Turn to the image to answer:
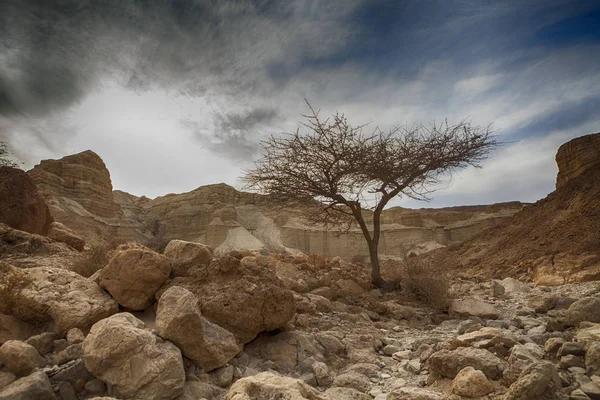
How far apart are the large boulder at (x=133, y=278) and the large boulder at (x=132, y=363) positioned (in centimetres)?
101

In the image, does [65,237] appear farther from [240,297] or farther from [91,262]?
[240,297]

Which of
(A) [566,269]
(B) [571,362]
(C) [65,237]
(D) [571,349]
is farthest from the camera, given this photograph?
(A) [566,269]

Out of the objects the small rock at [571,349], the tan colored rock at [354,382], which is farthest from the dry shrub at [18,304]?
the small rock at [571,349]

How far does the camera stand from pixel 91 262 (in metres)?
5.20

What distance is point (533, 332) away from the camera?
4461 mm

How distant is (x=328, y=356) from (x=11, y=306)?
332 centimetres

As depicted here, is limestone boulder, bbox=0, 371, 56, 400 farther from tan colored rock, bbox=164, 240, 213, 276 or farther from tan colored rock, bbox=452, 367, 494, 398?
tan colored rock, bbox=452, 367, 494, 398

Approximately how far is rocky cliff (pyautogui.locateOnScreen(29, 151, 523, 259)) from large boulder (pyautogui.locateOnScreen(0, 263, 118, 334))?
83.4 feet

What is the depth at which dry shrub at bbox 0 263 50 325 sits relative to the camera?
11.2 ft

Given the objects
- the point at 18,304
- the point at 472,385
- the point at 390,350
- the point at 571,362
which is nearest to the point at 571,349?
the point at 571,362

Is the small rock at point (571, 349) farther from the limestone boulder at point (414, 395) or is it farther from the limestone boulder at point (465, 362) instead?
the limestone boulder at point (414, 395)

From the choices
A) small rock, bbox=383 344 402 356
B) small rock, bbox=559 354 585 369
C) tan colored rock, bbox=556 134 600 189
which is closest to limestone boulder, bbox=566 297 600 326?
small rock, bbox=559 354 585 369

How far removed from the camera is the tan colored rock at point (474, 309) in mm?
5930

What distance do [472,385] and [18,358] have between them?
3.57 meters
